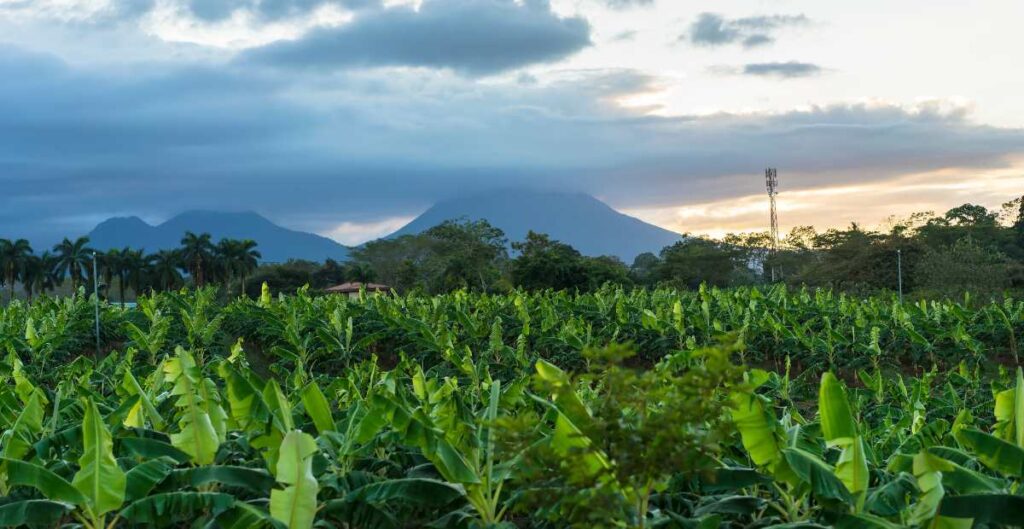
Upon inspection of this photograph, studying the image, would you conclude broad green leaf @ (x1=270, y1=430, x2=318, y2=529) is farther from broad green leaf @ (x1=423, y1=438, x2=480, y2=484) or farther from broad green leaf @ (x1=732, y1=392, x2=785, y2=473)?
broad green leaf @ (x1=732, y1=392, x2=785, y2=473)

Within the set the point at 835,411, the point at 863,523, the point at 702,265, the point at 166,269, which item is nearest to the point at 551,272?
the point at 702,265

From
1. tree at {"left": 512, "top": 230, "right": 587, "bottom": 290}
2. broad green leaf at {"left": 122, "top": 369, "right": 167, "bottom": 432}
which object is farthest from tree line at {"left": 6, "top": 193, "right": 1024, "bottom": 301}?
broad green leaf at {"left": 122, "top": 369, "right": 167, "bottom": 432}

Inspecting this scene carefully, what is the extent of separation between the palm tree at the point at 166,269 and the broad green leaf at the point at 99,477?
66.4 meters

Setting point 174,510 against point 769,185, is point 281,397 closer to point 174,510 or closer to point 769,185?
point 174,510

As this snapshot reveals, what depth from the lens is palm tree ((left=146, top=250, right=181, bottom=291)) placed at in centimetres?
6862

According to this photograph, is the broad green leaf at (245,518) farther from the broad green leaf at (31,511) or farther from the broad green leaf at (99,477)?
the broad green leaf at (31,511)

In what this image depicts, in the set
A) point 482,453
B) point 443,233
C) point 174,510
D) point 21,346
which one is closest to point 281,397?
point 174,510

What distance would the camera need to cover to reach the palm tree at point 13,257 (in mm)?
67062

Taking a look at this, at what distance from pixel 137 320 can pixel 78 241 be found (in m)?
47.6

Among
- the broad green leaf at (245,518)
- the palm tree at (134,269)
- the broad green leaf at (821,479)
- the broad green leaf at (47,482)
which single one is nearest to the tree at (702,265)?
the palm tree at (134,269)

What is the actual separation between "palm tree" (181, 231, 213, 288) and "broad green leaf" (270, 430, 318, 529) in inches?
2616

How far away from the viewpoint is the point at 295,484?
19.2 ft

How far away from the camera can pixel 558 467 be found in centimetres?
499

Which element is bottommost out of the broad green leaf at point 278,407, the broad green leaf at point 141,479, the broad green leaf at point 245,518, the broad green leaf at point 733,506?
the broad green leaf at point 733,506
